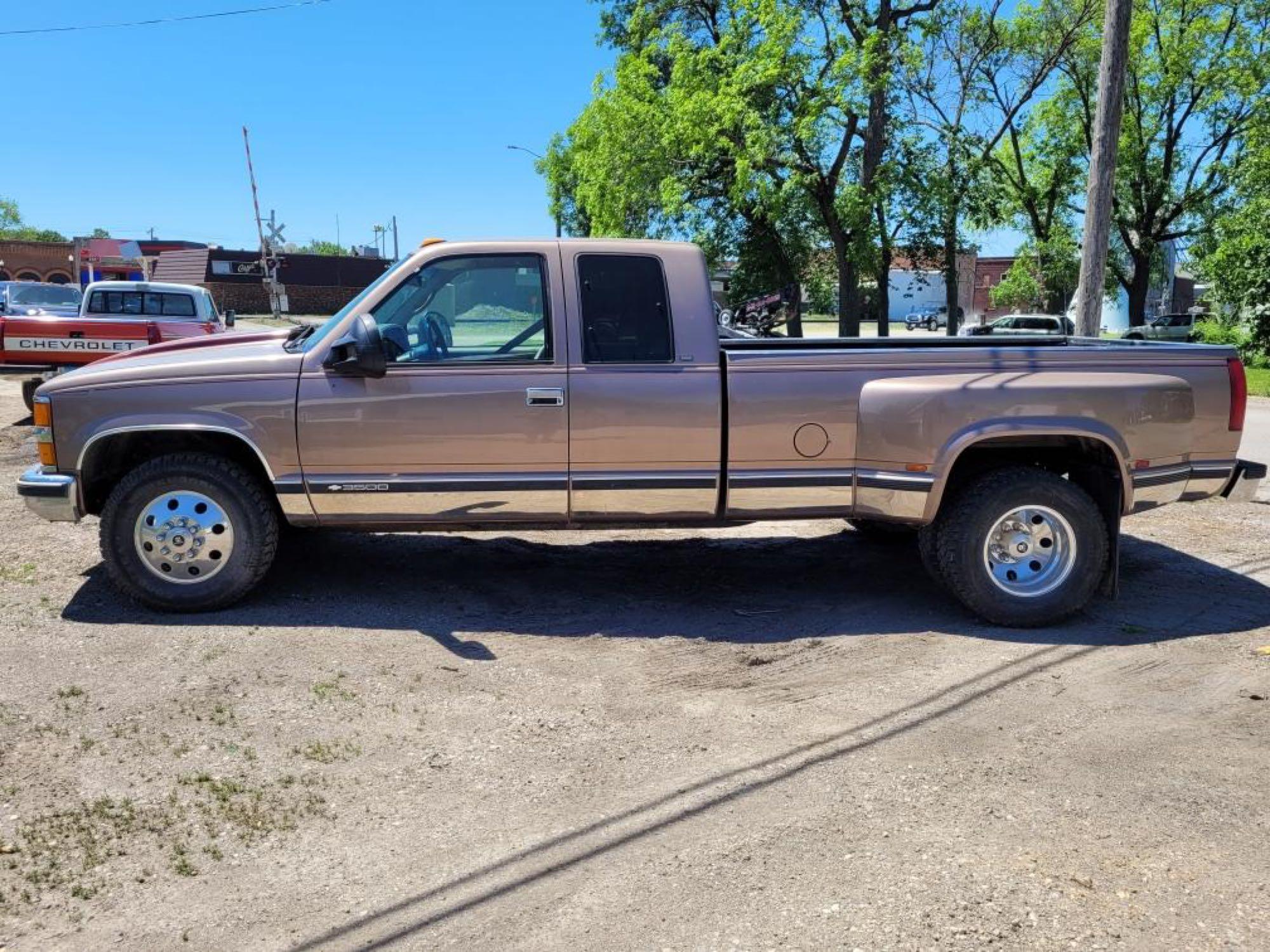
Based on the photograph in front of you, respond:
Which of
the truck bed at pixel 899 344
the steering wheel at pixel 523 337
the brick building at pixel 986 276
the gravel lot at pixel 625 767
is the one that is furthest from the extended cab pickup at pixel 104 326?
the brick building at pixel 986 276

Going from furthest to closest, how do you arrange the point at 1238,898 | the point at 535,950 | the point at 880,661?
the point at 880,661
the point at 1238,898
the point at 535,950

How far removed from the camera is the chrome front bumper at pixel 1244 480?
18.4 ft

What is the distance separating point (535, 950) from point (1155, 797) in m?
2.26

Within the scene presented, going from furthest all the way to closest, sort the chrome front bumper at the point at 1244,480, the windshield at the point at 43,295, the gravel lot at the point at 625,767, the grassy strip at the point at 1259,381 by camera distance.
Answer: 1. the grassy strip at the point at 1259,381
2. the windshield at the point at 43,295
3. the chrome front bumper at the point at 1244,480
4. the gravel lot at the point at 625,767

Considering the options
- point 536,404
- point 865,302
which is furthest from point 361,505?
point 865,302

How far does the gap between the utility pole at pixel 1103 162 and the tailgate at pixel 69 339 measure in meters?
11.7

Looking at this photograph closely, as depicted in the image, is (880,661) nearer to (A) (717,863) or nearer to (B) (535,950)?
(A) (717,863)

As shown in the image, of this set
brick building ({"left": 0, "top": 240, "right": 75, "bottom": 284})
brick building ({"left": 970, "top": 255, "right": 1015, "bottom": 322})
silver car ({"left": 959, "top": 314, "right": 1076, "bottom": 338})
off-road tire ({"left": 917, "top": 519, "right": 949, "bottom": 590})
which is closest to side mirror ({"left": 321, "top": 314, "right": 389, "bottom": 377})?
off-road tire ({"left": 917, "top": 519, "right": 949, "bottom": 590})

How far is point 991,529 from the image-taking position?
5.36 meters

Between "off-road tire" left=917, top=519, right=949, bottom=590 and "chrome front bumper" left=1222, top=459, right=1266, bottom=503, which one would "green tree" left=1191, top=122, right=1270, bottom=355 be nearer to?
"chrome front bumper" left=1222, top=459, right=1266, bottom=503

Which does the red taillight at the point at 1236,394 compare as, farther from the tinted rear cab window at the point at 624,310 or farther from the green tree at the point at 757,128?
the green tree at the point at 757,128

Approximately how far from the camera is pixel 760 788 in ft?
11.9

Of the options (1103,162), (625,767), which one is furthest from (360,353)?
(1103,162)

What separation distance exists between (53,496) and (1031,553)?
5127 millimetres
